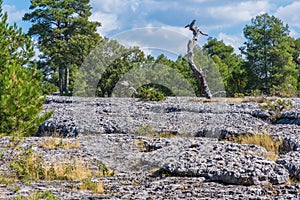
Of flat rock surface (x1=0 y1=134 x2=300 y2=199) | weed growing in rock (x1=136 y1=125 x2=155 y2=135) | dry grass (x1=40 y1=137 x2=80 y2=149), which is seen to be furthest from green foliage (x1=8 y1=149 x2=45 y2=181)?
weed growing in rock (x1=136 y1=125 x2=155 y2=135)

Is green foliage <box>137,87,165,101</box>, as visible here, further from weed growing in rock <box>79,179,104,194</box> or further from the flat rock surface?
weed growing in rock <box>79,179,104,194</box>

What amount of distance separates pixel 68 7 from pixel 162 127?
49.0 metres

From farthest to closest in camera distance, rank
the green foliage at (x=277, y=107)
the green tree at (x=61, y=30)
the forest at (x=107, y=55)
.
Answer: the green tree at (x=61, y=30) → the forest at (x=107, y=55) → the green foliage at (x=277, y=107)

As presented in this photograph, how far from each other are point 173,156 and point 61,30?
52541 millimetres

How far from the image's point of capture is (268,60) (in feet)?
203

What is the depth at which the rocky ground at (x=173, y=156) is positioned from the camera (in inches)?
364

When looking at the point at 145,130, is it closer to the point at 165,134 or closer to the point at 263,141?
the point at 165,134

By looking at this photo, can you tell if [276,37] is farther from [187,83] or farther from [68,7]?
[68,7]

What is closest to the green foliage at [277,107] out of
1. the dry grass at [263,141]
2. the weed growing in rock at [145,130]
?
the dry grass at [263,141]

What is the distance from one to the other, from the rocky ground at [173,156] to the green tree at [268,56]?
38.5m

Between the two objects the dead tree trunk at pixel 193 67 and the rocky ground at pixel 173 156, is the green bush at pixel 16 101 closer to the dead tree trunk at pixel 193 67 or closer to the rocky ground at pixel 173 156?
the rocky ground at pixel 173 156

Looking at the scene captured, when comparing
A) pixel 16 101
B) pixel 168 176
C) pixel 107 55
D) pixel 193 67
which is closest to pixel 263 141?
pixel 168 176

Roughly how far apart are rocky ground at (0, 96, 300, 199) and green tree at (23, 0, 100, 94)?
37521 millimetres

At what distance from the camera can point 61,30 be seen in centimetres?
6219
